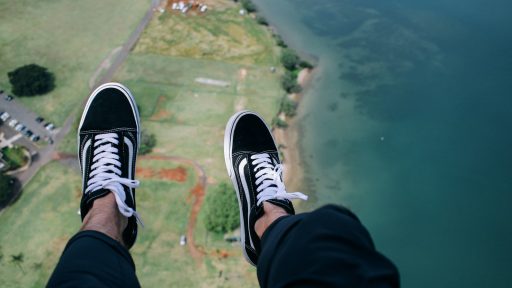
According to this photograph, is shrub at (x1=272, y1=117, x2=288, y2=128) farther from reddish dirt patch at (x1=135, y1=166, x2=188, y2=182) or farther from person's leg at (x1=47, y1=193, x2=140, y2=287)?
person's leg at (x1=47, y1=193, x2=140, y2=287)

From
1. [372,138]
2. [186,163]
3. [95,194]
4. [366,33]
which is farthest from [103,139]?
[366,33]

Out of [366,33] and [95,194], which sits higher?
[95,194]

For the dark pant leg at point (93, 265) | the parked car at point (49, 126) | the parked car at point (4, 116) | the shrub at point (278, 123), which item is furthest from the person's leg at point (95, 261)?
the parked car at point (4, 116)

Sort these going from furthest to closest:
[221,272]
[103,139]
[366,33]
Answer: [366,33] → [221,272] → [103,139]

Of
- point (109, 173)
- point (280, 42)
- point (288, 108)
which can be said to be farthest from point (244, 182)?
point (280, 42)

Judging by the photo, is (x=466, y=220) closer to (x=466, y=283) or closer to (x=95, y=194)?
(x=466, y=283)

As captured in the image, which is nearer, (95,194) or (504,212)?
(95,194)

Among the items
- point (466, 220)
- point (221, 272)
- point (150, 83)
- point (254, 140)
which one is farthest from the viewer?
point (150, 83)

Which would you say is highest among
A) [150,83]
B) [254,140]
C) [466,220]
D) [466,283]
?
[254,140]
